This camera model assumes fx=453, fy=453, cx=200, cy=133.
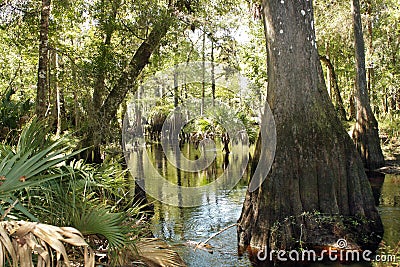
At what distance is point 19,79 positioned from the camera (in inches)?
1074

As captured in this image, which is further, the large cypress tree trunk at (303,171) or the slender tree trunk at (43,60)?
the slender tree trunk at (43,60)

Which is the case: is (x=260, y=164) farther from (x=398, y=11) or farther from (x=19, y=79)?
(x=19, y=79)

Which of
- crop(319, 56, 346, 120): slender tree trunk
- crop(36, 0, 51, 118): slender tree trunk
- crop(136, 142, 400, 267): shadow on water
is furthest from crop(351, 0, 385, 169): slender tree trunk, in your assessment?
crop(36, 0, 51, 118): slender tree trunk

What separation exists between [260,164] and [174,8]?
5360 millimetres
